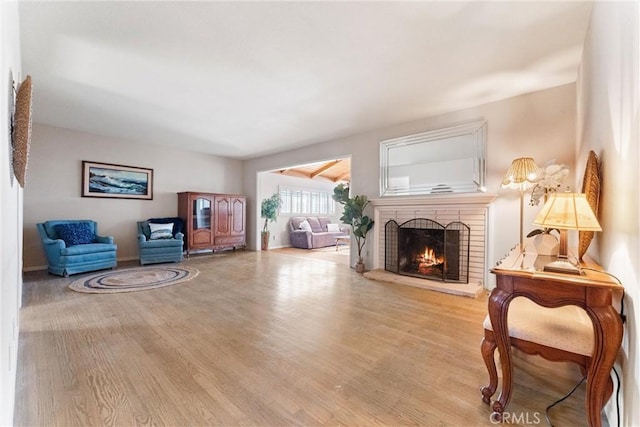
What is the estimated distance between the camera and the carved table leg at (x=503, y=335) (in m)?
1.40

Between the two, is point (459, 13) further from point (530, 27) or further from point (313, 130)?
point (313, 130)

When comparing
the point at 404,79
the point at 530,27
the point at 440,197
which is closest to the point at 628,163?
the point at 530,27

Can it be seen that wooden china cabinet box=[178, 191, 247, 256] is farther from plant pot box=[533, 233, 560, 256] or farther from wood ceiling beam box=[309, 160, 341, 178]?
plant pot box=[533, 233, 560, 256]

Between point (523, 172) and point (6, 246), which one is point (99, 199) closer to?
point (6, 246)

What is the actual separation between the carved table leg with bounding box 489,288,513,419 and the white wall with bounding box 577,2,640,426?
0.42 meters

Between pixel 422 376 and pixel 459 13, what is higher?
pixel 459 13

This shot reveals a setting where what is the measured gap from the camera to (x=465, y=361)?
191cm

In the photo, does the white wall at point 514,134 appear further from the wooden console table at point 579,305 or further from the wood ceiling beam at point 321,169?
the wood ceiling beam at point 321,169

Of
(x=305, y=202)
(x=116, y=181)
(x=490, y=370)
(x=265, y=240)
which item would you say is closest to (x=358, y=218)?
(x=490, y=370)

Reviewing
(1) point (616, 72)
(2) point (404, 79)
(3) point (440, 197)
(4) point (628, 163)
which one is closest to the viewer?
(4) point (628, 163)

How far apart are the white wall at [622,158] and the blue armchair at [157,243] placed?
593 cm

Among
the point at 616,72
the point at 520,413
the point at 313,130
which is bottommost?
the point at 520,413

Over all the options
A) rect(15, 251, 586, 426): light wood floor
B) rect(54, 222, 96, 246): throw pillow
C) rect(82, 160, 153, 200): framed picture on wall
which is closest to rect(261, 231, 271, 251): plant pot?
rect(82, 160, 153, 200): framed picture on wall

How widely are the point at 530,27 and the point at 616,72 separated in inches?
43.9
